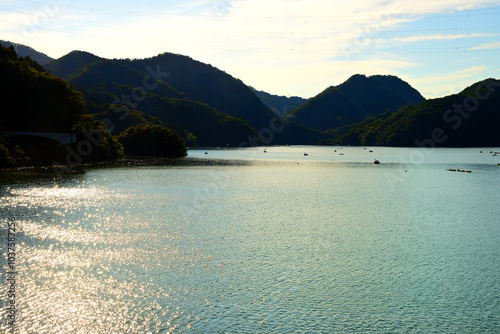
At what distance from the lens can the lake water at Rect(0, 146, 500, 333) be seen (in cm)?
2695

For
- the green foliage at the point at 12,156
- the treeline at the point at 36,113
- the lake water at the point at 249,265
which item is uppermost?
the treeline at the point at 36,113

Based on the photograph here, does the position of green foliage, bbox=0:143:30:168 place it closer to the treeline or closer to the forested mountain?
the treeline

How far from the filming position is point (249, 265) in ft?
128

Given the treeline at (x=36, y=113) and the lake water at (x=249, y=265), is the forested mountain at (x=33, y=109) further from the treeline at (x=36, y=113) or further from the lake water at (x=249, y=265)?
the lake water at (x=249, y=265)

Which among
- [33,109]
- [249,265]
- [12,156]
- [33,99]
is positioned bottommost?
[249,265]

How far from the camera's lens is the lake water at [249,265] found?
1061 inches

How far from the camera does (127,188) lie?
3728 inches

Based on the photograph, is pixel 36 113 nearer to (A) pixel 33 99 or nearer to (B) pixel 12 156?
(A) pixel 33 99

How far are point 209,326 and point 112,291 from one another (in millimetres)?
9714

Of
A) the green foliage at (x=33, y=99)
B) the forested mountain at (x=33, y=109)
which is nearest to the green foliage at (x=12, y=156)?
the forested mountain at (x=33, y=109)

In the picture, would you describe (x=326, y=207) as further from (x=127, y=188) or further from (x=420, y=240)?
(x=127, y=188)

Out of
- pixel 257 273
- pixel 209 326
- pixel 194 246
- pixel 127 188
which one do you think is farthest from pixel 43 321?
pixel 127 188

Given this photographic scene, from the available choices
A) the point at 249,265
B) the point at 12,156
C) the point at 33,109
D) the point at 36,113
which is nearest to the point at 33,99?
the point at 33,109

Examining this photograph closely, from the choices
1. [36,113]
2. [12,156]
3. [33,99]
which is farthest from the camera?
[36,113]
